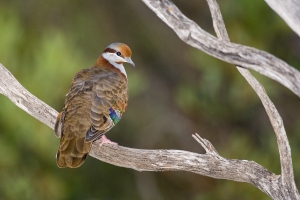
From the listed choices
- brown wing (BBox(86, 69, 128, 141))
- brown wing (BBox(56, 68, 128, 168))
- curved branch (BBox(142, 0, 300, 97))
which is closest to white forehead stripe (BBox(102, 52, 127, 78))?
brown wing (BBox(86, 69, 128, 141))

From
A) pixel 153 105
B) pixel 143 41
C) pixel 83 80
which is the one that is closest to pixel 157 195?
pixel 153 105

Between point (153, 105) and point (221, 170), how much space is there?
6.94 metres

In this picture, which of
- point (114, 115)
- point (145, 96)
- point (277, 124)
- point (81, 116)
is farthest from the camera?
point (145, 96)

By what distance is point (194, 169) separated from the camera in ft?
13.4

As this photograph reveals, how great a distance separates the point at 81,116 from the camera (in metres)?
4.64

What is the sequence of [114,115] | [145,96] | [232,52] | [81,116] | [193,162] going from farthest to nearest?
1. [145,96]
2. [114,115]
3. [81,116]
4. [193,162]
5. [232,52]

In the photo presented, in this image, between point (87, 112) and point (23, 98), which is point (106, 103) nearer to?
point (87, 112)

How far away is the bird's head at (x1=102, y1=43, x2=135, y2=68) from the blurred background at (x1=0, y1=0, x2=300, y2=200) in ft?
4.38

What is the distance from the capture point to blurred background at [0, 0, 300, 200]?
6781 mm

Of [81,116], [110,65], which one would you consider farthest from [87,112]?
[110,65]

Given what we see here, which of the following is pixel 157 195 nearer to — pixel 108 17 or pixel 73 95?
pixel 108 17

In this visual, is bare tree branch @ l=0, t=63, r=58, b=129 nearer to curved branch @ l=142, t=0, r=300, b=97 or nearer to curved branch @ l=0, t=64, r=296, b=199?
curved branch @ l=0, t=64, r=296, b=199

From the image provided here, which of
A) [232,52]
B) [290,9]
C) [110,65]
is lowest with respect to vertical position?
[232,52]

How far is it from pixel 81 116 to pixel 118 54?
106cm
